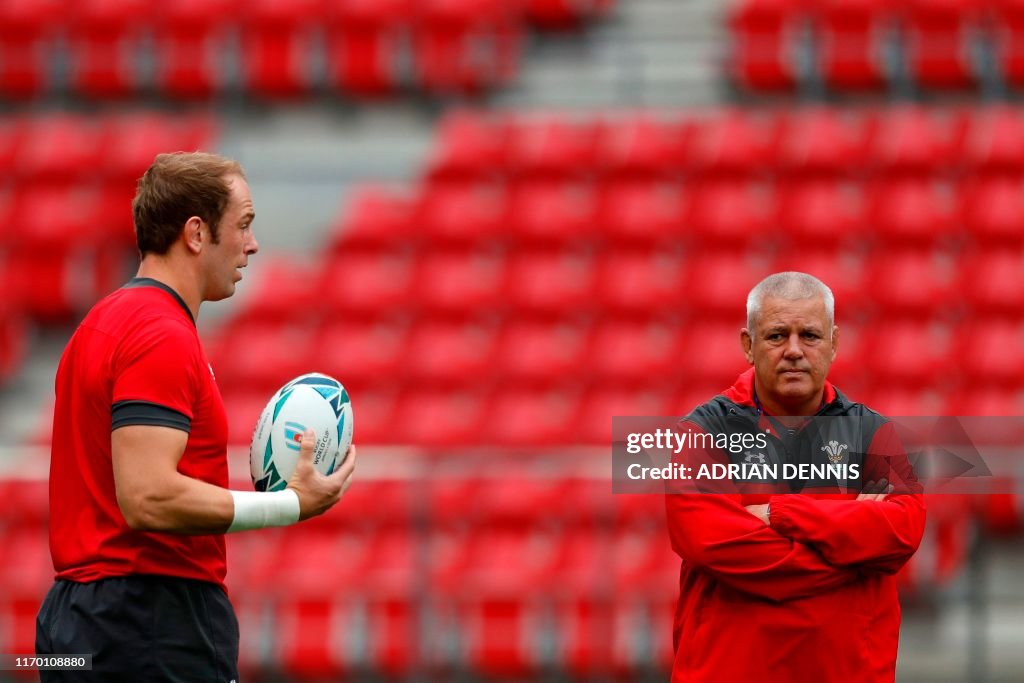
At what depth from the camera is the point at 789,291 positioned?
3320mm

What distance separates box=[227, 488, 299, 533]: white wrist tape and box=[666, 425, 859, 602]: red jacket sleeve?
81cm

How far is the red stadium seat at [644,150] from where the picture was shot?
377 inches

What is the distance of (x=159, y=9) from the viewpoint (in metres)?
11.1

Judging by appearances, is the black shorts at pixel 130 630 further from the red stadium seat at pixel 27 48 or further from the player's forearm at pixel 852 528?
the red stadium seat at pixel 27 48

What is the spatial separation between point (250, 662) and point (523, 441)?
1865mm

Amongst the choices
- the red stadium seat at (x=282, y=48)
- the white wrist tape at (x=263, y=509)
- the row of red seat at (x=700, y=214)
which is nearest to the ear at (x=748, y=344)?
the white wrist tape at (x=263, y=509)

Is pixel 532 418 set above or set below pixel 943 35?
below

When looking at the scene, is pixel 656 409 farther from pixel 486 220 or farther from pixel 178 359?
pixel 178 359

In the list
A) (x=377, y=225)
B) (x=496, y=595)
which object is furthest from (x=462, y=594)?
(x=377, y=225)

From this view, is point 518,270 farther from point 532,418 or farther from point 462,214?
point 532,418

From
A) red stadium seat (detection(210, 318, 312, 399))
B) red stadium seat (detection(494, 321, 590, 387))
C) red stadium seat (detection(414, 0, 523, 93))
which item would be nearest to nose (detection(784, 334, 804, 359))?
red stadium seat (detection(494, 321, 590, 387))

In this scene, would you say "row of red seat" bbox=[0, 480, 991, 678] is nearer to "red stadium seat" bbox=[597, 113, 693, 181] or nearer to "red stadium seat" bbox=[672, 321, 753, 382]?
"red stadium seat" bbox=[672, 321, 753, 382]

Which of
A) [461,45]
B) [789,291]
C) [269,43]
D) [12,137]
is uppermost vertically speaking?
[269,43]

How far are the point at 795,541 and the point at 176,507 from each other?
1254 mm
